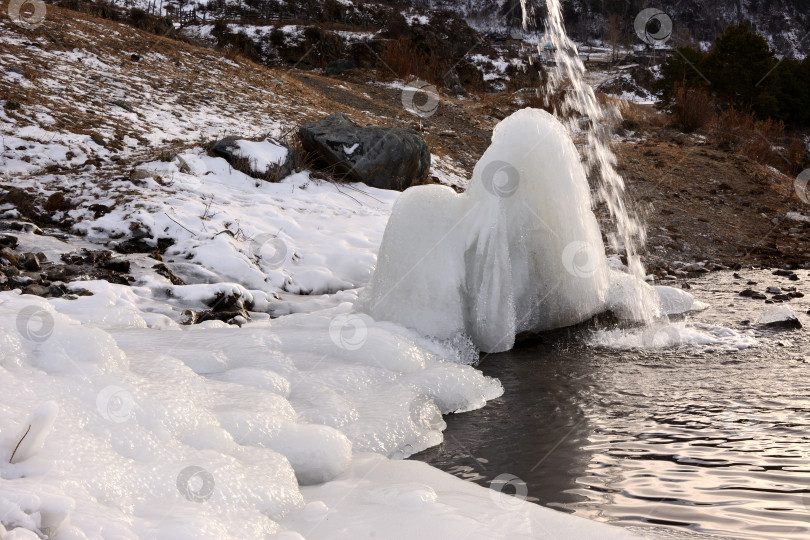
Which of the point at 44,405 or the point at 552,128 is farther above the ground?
the point at 552,128

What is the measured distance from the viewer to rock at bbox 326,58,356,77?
59.5 feet

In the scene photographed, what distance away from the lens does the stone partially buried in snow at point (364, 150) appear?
27.6 feet

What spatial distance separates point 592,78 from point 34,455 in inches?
1443

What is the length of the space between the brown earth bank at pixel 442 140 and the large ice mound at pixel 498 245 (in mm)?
3346

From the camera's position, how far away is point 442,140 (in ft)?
39.6

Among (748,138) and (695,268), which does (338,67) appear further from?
(695,268)

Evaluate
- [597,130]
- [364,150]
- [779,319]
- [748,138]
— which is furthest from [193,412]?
[748,138]

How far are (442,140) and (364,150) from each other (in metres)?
3.91

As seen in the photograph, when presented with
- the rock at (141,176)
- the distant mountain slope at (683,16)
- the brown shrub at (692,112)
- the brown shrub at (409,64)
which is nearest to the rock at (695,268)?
the rock at (141,176)

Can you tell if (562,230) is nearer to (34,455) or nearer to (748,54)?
(34,455)

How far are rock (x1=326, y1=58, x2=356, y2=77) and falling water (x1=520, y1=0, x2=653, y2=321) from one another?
5.66m

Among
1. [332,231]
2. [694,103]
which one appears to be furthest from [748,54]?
[332,231]

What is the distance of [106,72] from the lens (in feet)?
32.2

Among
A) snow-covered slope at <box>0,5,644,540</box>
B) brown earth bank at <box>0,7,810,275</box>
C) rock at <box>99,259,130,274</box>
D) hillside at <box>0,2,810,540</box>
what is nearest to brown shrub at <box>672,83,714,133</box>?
brown earth bank at <box>0,7,810,275</box>
